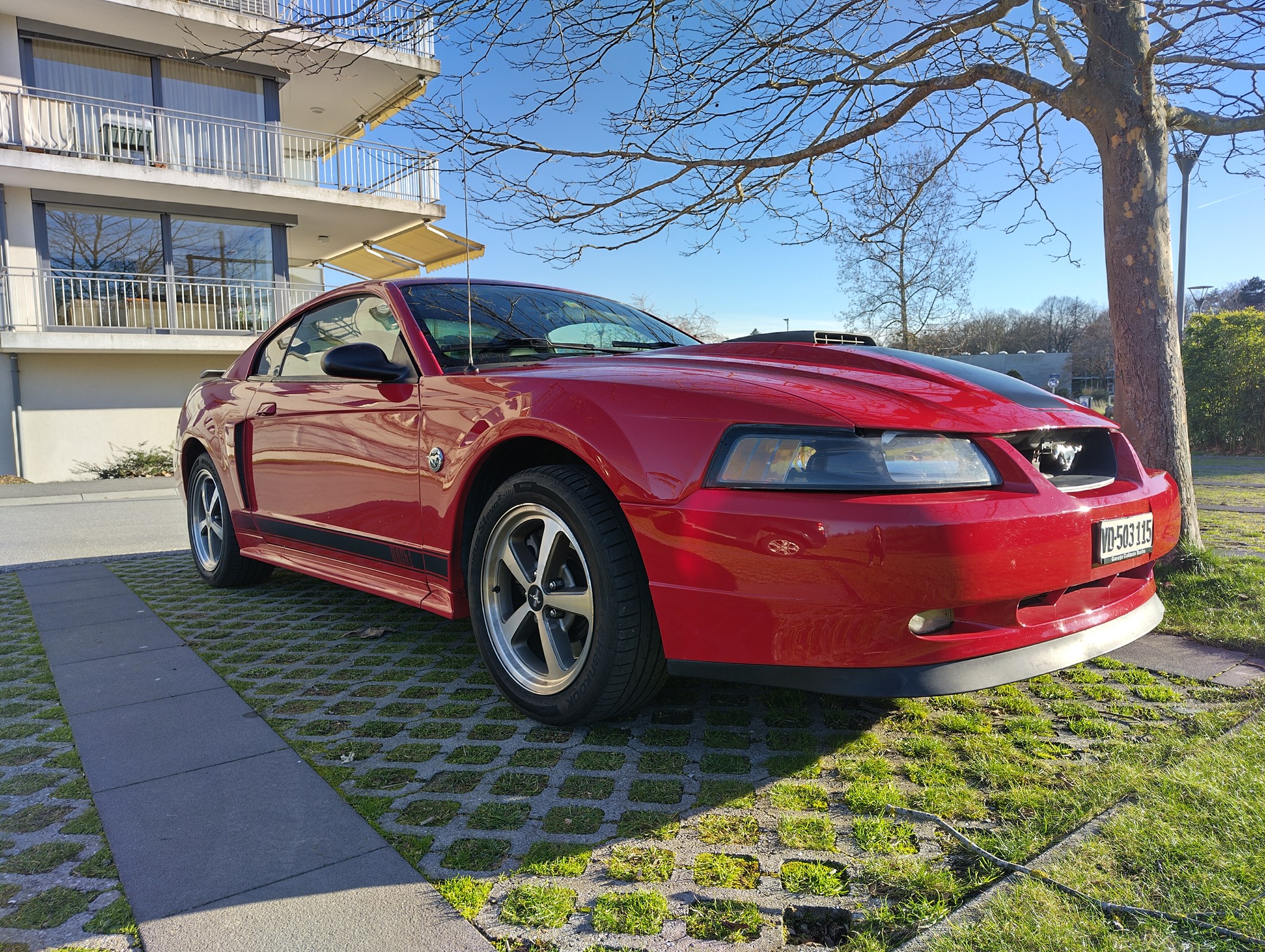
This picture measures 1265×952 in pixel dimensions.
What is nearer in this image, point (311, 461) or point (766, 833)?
point (766, 833)

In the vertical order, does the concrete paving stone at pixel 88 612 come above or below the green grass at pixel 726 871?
above

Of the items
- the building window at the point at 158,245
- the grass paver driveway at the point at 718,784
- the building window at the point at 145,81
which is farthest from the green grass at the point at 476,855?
the building window at the point at 145,81

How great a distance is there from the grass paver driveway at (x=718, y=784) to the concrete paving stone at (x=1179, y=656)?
0.44 ft

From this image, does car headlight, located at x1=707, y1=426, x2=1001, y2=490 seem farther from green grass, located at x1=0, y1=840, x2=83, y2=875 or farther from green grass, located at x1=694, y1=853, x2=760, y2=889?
green grass, located at x1=0, y1=840, x2=83, y2=875

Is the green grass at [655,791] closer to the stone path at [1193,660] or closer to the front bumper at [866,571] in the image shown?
the front bumper at [866,571]

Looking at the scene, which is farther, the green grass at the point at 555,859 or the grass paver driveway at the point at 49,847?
the green grass at the point at 555,859

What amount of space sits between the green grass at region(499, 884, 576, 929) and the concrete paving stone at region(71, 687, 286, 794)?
1189mm

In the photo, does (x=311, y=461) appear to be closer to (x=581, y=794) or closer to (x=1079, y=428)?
(x=581, y=794)

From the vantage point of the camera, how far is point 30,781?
2.40m

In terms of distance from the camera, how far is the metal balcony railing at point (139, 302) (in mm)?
15289

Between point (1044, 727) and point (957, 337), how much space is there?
755 inches

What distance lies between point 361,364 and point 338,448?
0.54 metres

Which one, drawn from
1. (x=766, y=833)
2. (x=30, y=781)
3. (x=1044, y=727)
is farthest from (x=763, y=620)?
(x=30, y=781)

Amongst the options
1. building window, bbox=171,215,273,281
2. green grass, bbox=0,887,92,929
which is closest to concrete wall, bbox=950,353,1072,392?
building window, bbox=171,215,273,281
